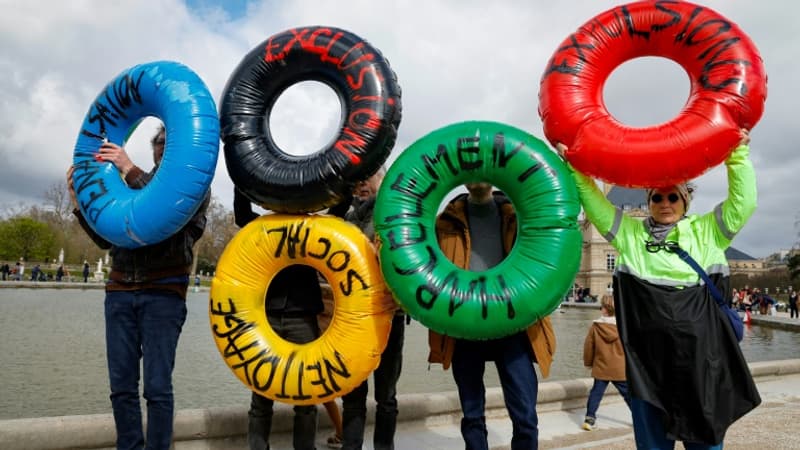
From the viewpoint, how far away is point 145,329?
3162mm

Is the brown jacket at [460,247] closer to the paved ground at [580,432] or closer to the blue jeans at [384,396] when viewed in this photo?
the blue jeans at [384,396]

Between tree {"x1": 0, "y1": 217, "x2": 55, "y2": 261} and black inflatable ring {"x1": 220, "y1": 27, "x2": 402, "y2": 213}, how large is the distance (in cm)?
5186

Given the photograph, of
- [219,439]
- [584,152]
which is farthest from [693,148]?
[219,439]

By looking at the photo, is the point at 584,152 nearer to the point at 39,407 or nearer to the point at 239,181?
the point at 239,181

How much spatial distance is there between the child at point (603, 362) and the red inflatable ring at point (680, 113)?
2.41m

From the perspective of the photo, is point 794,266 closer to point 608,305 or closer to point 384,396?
point 608,305

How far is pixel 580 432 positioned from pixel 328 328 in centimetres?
277

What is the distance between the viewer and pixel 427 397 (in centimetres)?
462

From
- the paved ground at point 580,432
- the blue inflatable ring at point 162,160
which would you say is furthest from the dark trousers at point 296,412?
the blue inflatable ring at point 162,160

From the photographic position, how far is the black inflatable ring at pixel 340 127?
3.14 m

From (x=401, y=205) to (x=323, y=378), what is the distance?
108 cm

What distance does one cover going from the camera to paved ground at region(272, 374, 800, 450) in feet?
13.8

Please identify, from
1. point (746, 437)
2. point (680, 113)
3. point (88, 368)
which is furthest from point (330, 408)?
point (88, 368)

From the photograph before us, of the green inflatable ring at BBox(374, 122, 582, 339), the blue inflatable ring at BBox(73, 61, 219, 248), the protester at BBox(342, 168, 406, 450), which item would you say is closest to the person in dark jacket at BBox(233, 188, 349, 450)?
the protester at BBox(342, 168, 406, 450)
